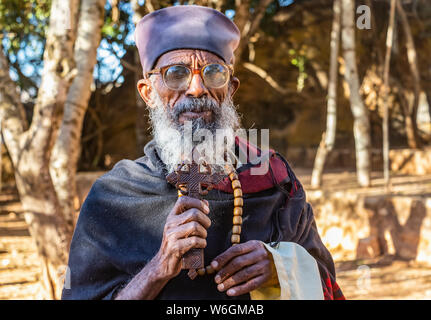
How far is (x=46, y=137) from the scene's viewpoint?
4297mm

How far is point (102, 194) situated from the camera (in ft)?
7.32

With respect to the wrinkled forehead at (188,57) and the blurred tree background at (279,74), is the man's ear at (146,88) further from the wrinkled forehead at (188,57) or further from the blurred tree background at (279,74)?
the blurred tree background at (279,74)

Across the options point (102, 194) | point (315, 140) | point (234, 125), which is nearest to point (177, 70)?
point (234, 125)

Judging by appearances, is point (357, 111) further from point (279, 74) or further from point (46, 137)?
point (279, 74)

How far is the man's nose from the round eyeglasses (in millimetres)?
14

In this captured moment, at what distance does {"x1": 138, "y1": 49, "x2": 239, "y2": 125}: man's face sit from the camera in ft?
7.12

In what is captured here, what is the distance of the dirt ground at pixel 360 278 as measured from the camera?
578 centimetres

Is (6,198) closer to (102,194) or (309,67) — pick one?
(309,67)

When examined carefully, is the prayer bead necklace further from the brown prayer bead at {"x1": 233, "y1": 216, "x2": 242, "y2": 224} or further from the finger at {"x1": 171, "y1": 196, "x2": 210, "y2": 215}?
the finger at {"x1": 171, "y1": 196, "x2": 210, "y2": 215}

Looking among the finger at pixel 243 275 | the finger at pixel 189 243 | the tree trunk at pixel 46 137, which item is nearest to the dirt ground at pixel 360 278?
the tree trunk at pixel 46 137

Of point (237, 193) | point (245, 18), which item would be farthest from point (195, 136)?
point (245, 18)

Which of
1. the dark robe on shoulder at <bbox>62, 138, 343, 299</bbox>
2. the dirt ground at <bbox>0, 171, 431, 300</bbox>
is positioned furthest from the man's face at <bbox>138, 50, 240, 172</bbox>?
the dirt ground at <bbox>0, 171, 431, 300</bbox>

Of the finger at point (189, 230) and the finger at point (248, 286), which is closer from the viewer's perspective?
the finger at point (189, 230)

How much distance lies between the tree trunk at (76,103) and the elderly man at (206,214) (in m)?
2.78
